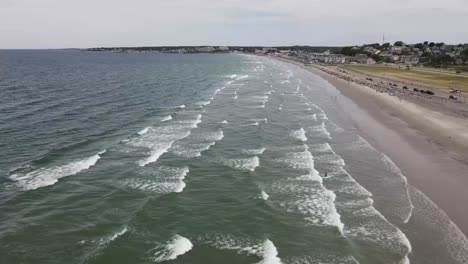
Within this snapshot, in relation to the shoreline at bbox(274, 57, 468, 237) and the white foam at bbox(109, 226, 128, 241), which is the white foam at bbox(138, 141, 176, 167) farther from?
the shoreline at bbox(274, 57, 468, 237)

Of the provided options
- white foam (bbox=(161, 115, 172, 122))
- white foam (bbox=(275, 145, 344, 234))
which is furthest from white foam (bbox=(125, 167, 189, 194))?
white foam (bbox=(161, 115, 172, 122))

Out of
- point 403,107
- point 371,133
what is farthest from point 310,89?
point 371,133

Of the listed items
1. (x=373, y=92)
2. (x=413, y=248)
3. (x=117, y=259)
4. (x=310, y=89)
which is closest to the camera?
(x=117, y=259)

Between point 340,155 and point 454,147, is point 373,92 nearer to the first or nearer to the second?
point 454,147

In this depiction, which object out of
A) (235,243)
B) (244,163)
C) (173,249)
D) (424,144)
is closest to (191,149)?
(244,163)

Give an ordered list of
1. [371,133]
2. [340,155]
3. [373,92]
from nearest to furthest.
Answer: [340,155], [371,133], [373,92]

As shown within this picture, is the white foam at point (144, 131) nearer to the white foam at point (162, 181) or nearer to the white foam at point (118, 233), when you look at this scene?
the white foam at point (162, 181)

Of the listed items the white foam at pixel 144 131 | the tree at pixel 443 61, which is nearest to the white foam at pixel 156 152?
the white foam at pixel 144 131
